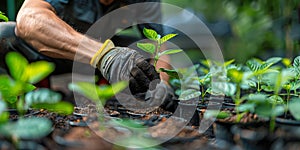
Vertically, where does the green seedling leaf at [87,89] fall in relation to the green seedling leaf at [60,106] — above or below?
above

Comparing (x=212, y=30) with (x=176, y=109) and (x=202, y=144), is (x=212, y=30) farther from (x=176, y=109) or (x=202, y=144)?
(x=202, y=144)

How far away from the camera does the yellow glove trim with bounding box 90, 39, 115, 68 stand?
113cm

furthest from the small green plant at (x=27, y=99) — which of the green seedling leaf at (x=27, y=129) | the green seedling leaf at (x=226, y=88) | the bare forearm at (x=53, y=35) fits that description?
the bare forearm at (x=53, y=35)

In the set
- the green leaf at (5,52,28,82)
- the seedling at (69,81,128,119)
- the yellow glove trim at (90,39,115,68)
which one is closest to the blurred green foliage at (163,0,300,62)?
the yellow glove trim at (90,39,115,68)

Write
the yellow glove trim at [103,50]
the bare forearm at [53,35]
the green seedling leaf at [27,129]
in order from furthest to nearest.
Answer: the bare forearm at [53,35] → the yellow glove trim at [103,50] → the green seedling leaf at [27,129]

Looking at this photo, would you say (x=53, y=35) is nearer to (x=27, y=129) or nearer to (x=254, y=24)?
(x=27, y=129)

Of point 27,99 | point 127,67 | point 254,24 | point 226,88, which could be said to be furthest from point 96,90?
point 254,24

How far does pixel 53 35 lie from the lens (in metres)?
1.27

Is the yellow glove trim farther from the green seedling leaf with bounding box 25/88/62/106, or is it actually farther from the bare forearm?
the green seedling leaf with bounding box 25/88/62/106

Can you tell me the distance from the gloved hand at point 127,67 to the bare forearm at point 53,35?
0.09 m

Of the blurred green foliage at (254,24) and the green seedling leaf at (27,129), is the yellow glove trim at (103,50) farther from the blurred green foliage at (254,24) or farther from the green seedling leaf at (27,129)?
the blurred green foliage at (254,24)

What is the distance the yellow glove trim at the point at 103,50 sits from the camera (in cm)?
113

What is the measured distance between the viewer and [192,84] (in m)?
1.02

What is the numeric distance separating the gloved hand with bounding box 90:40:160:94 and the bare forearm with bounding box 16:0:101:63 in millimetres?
93
